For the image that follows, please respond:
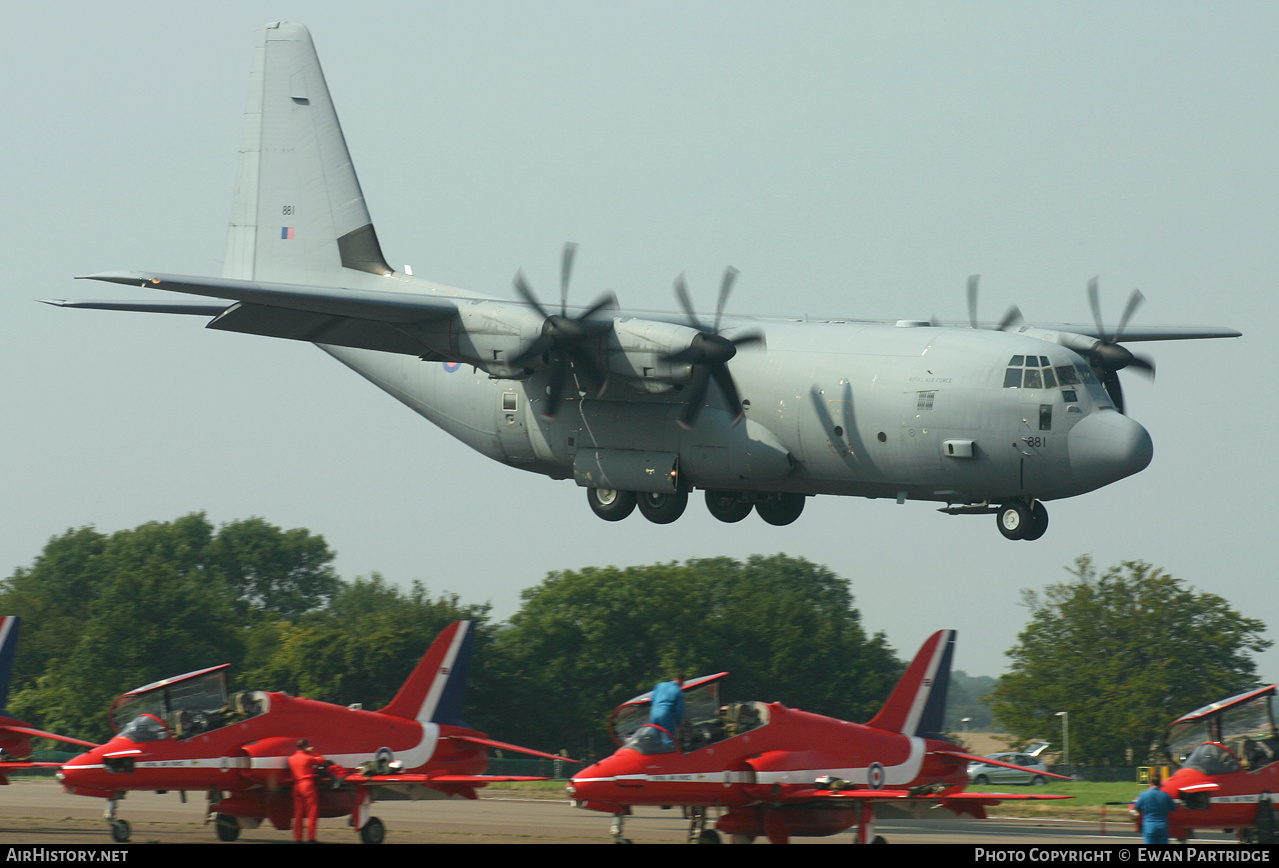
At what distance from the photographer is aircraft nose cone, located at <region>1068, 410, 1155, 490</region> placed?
30578 mm

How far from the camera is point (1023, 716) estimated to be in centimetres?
7300

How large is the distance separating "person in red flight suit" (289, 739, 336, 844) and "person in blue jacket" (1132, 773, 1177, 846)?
502 inches

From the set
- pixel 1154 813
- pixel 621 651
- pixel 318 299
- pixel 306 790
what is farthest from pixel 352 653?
pixel 1154 813

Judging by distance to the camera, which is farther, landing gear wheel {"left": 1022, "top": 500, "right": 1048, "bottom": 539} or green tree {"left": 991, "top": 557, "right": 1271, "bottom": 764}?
green tree {"left": 991, "top": 557, "right": 1271, "bottom": 764}

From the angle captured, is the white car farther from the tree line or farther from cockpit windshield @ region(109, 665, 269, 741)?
cockpit windshield @ region(109, 665, 269, 741)

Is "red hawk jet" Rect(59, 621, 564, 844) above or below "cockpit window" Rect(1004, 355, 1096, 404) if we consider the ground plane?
below

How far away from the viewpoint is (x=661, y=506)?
36656 millimetres

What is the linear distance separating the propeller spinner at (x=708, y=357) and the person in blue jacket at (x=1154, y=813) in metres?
14.7

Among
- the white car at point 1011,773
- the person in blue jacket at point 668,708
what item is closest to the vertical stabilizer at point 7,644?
the person in blue jacket at point 668,708

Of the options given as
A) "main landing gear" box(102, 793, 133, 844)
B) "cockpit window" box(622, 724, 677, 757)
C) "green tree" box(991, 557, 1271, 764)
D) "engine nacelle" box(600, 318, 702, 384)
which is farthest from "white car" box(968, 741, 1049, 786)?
"main landing gear" box(102, 793, 133, 844)

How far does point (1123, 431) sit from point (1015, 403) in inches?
85.8

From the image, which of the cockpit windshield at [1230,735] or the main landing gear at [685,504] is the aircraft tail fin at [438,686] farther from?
the cockpit windshield at [1230,735]

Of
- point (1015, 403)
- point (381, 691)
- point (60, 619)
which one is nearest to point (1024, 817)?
point (1015, 403)

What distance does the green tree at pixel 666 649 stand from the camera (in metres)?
66.0
